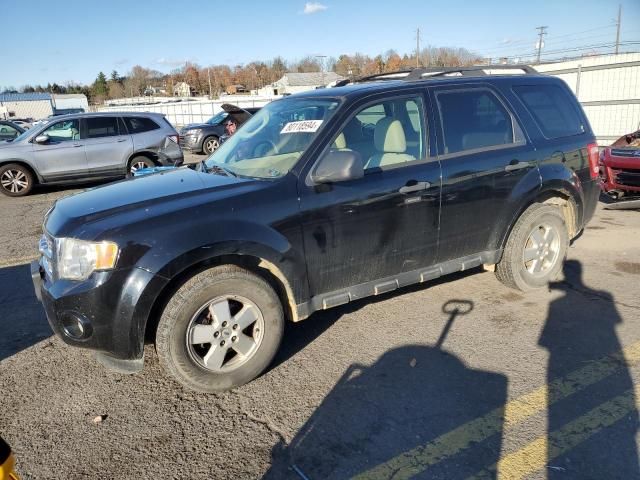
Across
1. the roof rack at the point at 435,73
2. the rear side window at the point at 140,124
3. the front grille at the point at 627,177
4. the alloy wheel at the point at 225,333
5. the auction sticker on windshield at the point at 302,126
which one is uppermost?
the roof rack at the point at 435,73

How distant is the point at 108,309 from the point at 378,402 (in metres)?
1.70

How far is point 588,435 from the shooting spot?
2.64 m

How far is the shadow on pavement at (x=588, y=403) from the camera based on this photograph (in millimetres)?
2434

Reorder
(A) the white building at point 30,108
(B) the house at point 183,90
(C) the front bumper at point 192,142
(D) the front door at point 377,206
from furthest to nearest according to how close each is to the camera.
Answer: (B) the house at point 183,90 → (A) the white building at point 30,108 → (C) the front bumper at point 192,142 → (D) the front door at point 377,206

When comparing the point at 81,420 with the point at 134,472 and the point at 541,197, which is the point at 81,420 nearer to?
the point at 134,472

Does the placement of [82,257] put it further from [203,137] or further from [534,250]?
[203,137]

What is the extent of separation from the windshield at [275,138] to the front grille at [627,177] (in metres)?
5.90

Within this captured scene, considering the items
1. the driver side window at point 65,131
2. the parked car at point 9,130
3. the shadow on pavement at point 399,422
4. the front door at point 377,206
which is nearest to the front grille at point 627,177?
the front door at point 377,206

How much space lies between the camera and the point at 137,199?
3248 mm

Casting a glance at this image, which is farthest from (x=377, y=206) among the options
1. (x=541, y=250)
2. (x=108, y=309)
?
(x=541, y=250)

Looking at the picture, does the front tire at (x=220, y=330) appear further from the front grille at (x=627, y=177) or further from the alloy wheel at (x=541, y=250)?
the front grille at (x=627, y=177)

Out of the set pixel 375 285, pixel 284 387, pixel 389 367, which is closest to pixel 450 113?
pixel 375 285

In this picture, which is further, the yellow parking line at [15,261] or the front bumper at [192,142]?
the front bumper at [192,142]

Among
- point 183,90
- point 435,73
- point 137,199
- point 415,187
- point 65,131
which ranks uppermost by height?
point 183,90
